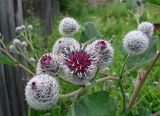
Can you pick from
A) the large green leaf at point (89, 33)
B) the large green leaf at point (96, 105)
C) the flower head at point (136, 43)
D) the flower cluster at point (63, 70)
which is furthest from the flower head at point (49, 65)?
the large green leaf at point (89, 33)

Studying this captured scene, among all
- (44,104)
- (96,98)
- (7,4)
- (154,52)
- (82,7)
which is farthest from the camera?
(82,7)

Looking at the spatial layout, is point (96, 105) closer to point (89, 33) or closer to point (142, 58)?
point (142, 58)

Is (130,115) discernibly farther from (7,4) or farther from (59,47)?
(7,4)

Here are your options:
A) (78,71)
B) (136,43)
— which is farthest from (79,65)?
(136,43)

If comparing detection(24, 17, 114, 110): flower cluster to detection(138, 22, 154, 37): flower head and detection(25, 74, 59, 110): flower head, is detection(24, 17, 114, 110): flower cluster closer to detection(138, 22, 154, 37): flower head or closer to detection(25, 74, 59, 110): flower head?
detection(25, 74, 59, 110): flower head

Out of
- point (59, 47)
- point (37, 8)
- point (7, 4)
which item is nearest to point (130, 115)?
point (59, 47)
